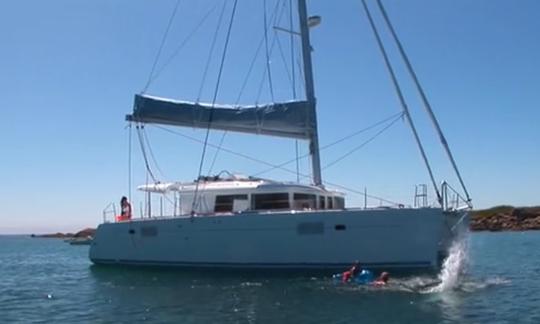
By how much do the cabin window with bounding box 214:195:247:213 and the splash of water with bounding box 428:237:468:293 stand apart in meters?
7.36

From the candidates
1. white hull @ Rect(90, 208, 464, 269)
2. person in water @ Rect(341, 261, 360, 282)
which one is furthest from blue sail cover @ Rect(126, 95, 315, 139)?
person in water @ Rect(341, 261, 360, 282)

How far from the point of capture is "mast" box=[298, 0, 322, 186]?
77.3ft

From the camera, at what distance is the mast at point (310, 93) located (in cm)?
2356

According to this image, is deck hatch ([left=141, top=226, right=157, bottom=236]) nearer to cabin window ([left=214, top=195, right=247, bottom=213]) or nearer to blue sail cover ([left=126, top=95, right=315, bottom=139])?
cabin window ([left=214, top=195, right=247, bottom=213])

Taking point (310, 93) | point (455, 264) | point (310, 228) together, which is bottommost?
point (455, 264)

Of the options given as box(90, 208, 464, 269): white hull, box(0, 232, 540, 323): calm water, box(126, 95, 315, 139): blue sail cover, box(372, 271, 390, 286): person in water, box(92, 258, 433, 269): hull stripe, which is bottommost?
box(0, 232, 540, 323): calm water

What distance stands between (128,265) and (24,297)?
589 cm

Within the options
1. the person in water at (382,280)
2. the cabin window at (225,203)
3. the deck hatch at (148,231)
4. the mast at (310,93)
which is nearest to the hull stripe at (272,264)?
the deck hatch at (148,231)

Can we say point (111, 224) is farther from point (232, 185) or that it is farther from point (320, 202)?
point (320, 202)

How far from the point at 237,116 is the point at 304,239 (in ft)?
19.5

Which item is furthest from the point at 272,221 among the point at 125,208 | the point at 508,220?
the point at 508,220

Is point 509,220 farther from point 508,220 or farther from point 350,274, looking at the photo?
point 350,274

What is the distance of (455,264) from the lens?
20141 mm

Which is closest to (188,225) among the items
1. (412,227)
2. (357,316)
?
(412,227)
